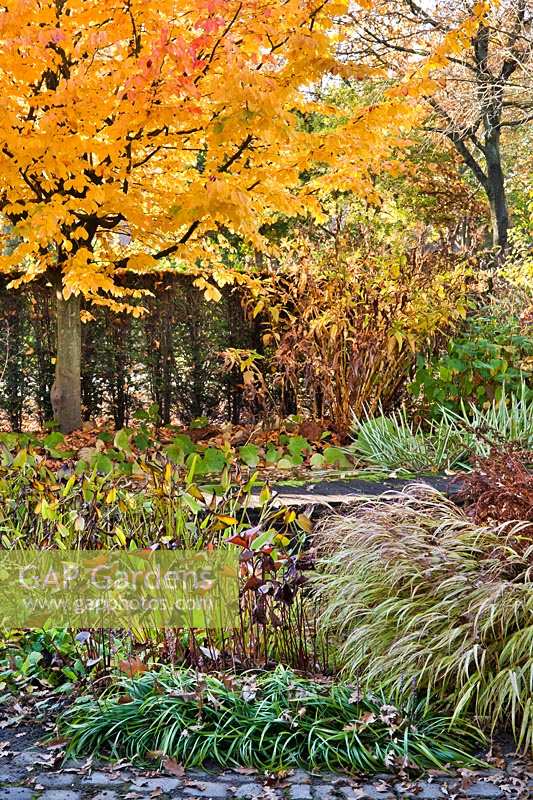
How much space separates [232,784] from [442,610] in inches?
37.4

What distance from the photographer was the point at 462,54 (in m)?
13.8

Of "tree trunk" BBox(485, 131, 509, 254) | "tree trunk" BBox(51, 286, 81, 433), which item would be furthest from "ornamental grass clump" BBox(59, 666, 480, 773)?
"tree trunk" BBox(485, 131, 509, 254)

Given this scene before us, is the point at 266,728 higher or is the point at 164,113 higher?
the point at 164,113

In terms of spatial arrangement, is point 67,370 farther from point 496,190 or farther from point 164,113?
point 496,190

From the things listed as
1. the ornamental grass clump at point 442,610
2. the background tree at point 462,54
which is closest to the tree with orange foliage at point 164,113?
the ornamental grass clump at point 442,610

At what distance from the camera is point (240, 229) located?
591 cm

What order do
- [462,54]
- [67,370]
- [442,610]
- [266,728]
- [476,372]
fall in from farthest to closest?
[462,54], [67,370], [476,372], [442,610], [266,728]

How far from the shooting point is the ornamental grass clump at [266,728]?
2.63 metres

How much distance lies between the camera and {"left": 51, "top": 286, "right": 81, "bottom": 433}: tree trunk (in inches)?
290

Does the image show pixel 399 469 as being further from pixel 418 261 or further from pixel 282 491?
pixel 418 261

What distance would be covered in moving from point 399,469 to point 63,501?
2.32 meters

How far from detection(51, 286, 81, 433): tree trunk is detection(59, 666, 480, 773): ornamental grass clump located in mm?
4662


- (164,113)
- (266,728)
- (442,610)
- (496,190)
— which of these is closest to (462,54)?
(496,190)

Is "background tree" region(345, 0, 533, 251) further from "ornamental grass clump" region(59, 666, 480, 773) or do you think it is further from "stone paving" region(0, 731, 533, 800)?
"stone paving" region(0, 731, 533, 800)
